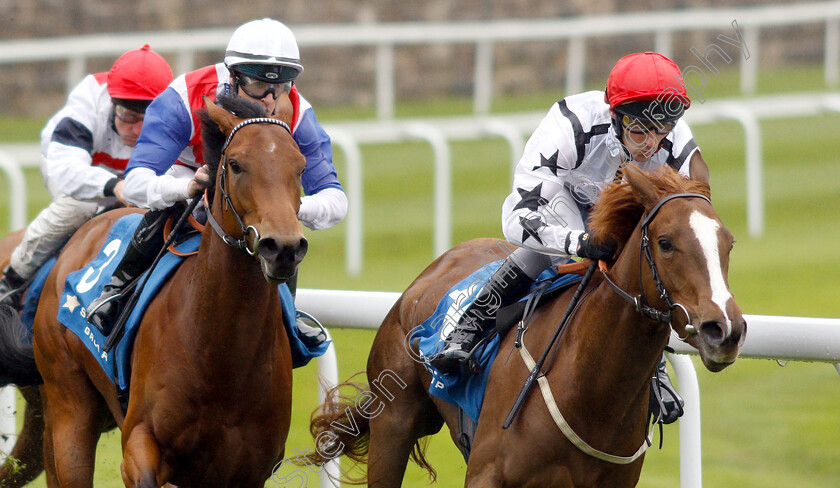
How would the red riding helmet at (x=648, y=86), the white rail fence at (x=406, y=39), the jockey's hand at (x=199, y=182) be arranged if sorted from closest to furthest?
1. the red riding helmet at (x=648, y=86)
2. the jockey's hand at (x=199, y=182)
3. the white rail fence at (x=406, y=39)

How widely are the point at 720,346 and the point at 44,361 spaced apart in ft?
8.75

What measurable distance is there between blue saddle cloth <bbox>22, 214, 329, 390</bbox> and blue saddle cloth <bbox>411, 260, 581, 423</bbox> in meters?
0.39

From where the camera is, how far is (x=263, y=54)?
145 inches

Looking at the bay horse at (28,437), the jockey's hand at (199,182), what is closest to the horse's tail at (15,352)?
the bay horse at (28,437)

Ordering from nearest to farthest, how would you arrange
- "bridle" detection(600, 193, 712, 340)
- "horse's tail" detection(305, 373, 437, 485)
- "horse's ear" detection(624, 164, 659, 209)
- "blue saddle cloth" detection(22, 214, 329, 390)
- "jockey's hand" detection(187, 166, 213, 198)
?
"bridle" detection(600, 193, 712, 340)
"horse's ear" detection(624, 164, 659, 209)
"jockey's hand" detection(187, 166, 213, 198)
"blue saddle cloth" detection(22, 214, 329, 390)
"horse's tail" detection(305, 373, 437, 485)

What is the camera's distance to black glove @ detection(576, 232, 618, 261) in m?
3.38

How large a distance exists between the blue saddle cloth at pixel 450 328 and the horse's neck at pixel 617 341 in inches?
13.3

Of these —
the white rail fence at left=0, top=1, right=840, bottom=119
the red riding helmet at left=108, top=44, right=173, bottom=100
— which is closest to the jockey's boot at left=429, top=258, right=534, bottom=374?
the red riding helmet at left=108, top=44, right=173, bottom=100

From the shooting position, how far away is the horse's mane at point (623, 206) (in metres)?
3.18

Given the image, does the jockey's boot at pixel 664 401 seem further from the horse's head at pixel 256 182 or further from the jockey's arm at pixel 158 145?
the jockey's arm at pixel 158 145

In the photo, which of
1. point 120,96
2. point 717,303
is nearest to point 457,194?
point 120,96

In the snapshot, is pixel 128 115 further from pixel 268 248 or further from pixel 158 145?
pixel 268 248

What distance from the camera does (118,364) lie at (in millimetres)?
3908

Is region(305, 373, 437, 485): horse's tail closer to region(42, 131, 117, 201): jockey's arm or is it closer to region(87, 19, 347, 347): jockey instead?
region(87, 19, 347, 347): jockey
